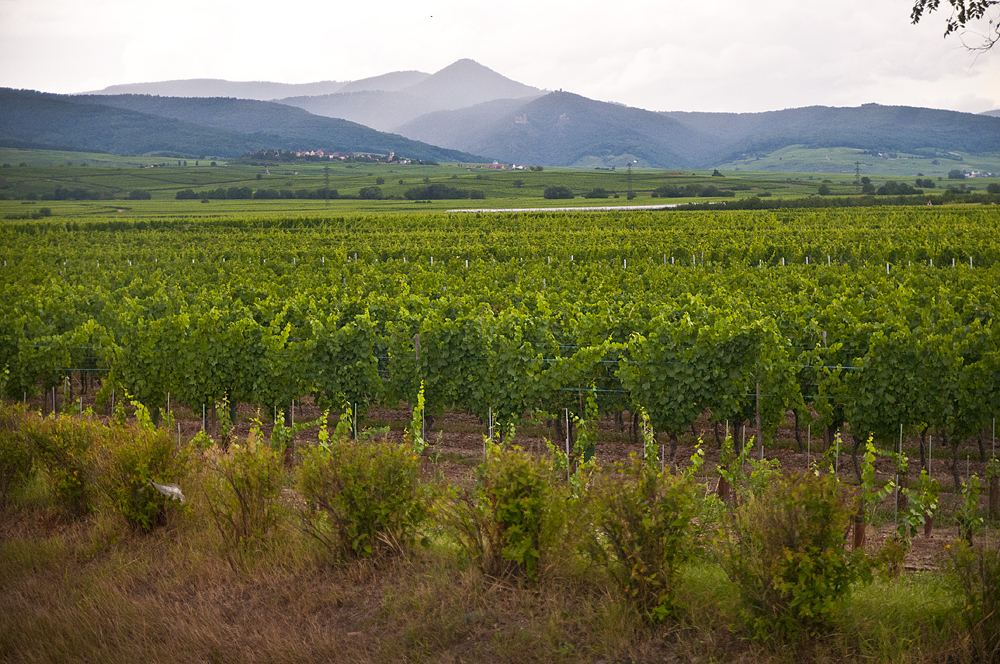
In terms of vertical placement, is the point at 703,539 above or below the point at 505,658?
above

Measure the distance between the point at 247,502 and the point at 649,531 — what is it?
3.53m

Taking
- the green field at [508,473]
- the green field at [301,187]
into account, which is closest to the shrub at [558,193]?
the green field at [301,187]

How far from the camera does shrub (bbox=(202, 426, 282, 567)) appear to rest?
6539 millimetres

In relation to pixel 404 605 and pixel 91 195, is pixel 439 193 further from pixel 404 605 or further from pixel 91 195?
pixel 404 605

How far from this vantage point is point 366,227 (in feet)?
206

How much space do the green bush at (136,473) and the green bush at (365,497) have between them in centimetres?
176

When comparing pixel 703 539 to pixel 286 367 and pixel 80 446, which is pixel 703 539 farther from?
pixel 286 367

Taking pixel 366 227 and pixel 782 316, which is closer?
pixel 782 316

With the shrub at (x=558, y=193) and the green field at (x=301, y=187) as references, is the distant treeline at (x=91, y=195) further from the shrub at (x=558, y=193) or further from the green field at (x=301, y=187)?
the shrub at (x=558, y=193)

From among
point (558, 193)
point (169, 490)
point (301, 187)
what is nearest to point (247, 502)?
point (169, 490)

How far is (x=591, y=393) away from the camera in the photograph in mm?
12227

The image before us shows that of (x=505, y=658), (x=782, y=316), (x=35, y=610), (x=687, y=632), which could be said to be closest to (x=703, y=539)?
(x=687, y=632)

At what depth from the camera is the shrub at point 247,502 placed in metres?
6.54

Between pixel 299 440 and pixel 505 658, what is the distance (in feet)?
31.0
